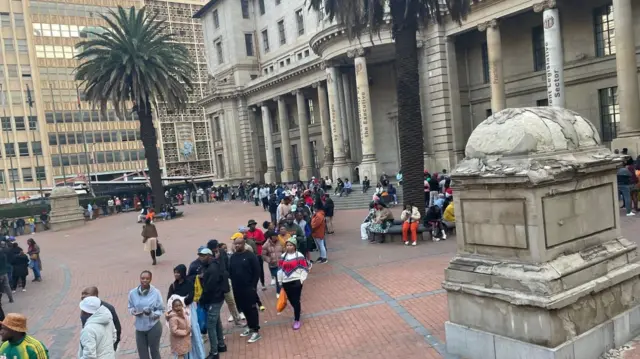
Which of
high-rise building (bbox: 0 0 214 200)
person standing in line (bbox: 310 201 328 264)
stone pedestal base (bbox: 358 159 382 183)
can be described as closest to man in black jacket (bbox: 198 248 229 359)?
person standing in line (bbox: 310 201 328 264)

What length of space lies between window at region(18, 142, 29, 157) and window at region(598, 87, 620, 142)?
218 feet

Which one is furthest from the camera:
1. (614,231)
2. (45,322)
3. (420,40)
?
(420,40)

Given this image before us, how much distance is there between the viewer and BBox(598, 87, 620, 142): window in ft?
77.3

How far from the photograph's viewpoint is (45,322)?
9922 millimetres

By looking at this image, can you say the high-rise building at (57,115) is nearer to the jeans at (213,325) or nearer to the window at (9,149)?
the window at (9,149)

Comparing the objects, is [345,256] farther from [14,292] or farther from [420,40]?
[420,40]

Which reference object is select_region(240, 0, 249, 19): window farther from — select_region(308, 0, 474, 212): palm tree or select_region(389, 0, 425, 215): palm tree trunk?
select_region(389, 0, 425, 215): palm tree trunk

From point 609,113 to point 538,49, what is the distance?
5.33 m

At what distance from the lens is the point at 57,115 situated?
6431cm

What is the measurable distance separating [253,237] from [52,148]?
211 ft

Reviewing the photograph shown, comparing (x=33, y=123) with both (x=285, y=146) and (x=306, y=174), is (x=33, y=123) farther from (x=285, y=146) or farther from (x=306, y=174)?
(x=306, y=174)

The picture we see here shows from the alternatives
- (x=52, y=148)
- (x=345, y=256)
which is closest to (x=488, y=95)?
(x=345, y=256)

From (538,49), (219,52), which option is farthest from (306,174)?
(538,49)

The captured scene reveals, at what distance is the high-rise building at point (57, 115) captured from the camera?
61875mm
